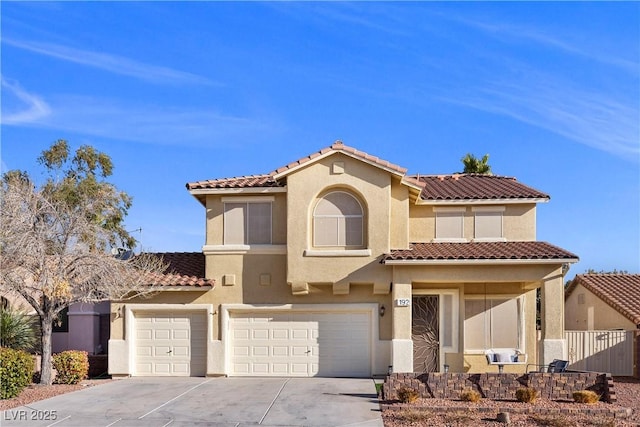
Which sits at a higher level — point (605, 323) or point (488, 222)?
point (488, 222)

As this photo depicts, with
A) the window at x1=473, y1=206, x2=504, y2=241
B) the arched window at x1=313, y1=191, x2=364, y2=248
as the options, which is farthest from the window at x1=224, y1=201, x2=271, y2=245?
the window at x1=473, y1=206, x2=504, y2=241

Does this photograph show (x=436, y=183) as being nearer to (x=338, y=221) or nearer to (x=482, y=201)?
(x=482, y=201)

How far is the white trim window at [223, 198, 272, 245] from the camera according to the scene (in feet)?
72.8

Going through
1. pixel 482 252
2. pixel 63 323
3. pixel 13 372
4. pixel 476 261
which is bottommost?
pixel 13 372

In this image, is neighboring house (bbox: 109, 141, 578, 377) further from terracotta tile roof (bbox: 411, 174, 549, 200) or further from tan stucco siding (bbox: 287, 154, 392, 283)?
terracotta tile roof (bbox: 411, 174, 549, 200)

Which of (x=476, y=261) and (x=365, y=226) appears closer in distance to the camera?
(x=476, y=261)

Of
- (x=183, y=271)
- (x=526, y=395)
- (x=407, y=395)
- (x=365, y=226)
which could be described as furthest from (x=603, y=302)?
(x=183, y=271)

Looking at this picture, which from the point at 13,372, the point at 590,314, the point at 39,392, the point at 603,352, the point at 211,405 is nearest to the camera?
the point at 211,405

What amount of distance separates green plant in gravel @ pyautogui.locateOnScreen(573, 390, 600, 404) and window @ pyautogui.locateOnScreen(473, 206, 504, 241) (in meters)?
7.85

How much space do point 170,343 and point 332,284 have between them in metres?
5.68

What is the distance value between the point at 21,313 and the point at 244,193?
8713 millimetres

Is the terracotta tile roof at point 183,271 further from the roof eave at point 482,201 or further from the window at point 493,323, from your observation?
the window at point 493,323

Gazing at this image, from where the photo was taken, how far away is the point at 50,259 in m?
18.8

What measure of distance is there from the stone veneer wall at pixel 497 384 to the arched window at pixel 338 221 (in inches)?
217
